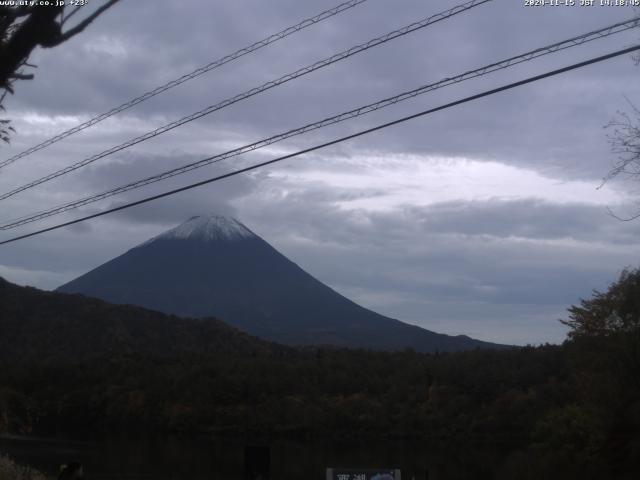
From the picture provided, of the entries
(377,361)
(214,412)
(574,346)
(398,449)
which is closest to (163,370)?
(214,412)

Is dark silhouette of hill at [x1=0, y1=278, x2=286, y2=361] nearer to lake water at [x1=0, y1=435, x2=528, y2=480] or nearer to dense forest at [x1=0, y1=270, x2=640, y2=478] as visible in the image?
dense forest at [x1=0, y1=270, x2=640, y2=478]

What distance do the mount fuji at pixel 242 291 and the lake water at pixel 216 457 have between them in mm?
75635

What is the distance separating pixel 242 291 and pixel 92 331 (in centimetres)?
7604

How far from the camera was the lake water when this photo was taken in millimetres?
39094

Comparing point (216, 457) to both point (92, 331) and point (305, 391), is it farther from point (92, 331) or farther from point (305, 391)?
point (92, 331)

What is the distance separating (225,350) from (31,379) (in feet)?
91.7

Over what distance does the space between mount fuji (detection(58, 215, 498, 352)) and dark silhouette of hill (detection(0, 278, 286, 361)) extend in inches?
1436

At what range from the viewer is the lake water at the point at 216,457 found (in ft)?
128

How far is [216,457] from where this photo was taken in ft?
161

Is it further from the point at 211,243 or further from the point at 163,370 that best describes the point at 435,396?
the point at 211,243

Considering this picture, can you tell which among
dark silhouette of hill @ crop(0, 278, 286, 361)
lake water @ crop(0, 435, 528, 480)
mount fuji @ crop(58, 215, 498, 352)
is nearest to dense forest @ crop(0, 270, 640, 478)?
dark silhouette of hill @ crop(0, 278, 286, 361)

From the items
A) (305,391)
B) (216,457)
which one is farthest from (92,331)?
(216,457)

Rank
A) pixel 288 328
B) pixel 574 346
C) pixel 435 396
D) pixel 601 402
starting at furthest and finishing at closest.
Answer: pixel 288 328, pixel 435 396, pixel 574 346, pixel 601 402

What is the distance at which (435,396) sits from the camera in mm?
67250
